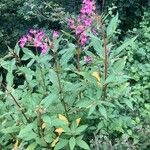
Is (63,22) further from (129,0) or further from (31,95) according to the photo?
(31,95)

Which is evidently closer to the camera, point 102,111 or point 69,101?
point 102,111

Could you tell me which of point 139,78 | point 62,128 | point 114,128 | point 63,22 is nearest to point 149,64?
point 139,78

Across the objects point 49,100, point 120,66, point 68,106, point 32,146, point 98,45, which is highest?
point 98,45

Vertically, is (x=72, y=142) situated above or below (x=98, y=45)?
below

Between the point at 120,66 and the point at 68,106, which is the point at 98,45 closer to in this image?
the point at 120,66

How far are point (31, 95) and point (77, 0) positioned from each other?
91.7 inches

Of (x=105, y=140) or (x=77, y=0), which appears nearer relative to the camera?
(x=105, y=140)

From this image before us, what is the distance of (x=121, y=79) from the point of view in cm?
294

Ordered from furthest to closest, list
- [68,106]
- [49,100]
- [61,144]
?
[68,106], [61,144], [49,100]

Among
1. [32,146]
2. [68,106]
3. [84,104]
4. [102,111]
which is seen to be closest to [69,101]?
[68,106]

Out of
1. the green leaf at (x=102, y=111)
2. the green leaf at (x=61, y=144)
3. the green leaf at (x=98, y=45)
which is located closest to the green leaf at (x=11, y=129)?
the green leaf at (x=61, y=144)

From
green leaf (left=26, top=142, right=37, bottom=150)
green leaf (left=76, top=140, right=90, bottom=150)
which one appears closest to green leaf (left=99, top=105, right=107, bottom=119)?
green leaf (left=76, top=140, right=90, bottom=150)

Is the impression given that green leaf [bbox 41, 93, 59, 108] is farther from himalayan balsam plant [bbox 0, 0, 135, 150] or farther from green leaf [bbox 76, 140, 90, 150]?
green leaf [bbox 76, 140, 90, 150]

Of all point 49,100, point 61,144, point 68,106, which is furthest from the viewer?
point 68,106
